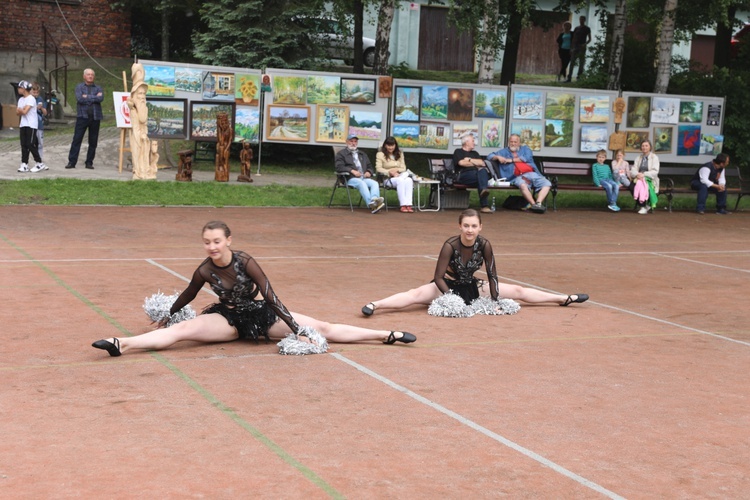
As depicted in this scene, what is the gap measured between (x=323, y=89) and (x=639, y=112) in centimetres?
767

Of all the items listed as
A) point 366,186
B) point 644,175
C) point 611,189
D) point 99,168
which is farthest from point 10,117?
point 644,175

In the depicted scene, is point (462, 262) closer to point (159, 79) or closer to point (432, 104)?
point (432, 104)

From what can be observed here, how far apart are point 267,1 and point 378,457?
22.3 meters

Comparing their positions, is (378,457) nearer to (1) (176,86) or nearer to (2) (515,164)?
(2) (515,164)

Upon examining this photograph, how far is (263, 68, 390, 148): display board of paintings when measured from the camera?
2220cm

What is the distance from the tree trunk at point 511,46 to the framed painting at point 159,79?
11970 millimetres

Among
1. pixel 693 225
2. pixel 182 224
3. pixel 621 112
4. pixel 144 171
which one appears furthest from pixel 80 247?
pixel 621 112

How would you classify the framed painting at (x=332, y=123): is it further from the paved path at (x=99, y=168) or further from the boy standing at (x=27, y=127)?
the boy standing at (x=27, y=127)

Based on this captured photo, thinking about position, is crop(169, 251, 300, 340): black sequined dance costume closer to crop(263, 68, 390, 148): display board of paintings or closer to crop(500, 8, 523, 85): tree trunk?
crop(263, 68, 390, 148): display board of paintings

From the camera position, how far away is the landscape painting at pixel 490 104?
22922 mm

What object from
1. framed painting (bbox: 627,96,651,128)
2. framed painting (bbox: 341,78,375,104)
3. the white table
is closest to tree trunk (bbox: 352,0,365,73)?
framed painting (bbox: 341,78,375,104)

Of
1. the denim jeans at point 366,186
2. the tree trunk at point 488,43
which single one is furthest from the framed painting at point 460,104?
the denim jeans at point 366,186

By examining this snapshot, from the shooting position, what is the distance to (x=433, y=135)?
894 inches

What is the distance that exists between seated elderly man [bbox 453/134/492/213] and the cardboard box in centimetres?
1707
